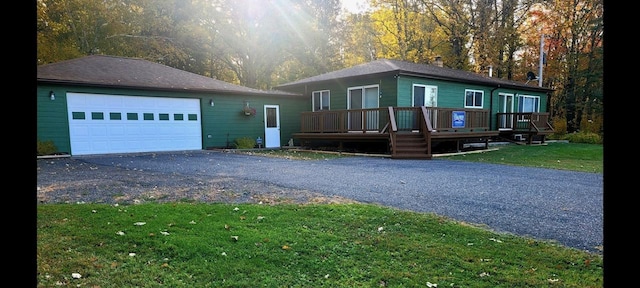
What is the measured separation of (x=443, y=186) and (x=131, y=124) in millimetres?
11610

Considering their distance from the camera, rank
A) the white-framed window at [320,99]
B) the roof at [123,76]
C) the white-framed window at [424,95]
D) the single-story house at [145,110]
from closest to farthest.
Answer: the single-story house at [145,110] → the roof at [123,76] → the white-framed window at [424,95] → the white-framed window at [320,99]

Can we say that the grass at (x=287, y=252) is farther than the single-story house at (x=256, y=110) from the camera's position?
No

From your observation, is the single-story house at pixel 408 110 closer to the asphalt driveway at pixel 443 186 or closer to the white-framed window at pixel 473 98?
the white-framed window at pixel 473 98

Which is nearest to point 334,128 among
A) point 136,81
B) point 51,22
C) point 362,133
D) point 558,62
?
point 362,133

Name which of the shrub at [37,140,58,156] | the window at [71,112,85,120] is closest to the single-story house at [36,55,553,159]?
the window at [71,112,85,120]

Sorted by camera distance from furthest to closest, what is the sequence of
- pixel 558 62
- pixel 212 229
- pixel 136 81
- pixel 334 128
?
1. pixel 558 62
2. pixel 334 128
3. pixel 136 81
4. pixel 212 229

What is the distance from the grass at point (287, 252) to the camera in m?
2.74

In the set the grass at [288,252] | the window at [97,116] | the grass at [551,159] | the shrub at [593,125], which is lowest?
the grass at [551,159]

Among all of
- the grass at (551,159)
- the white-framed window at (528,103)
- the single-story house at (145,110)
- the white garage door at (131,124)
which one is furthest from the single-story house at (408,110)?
the white garage door at (131,124)

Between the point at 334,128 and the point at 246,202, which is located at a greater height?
the point at 334,128

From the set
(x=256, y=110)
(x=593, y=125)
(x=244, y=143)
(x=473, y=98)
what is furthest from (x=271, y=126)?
(x=593, y=125)

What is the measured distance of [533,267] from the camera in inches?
117

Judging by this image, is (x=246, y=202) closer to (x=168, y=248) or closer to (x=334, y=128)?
(x=168, y=248)
